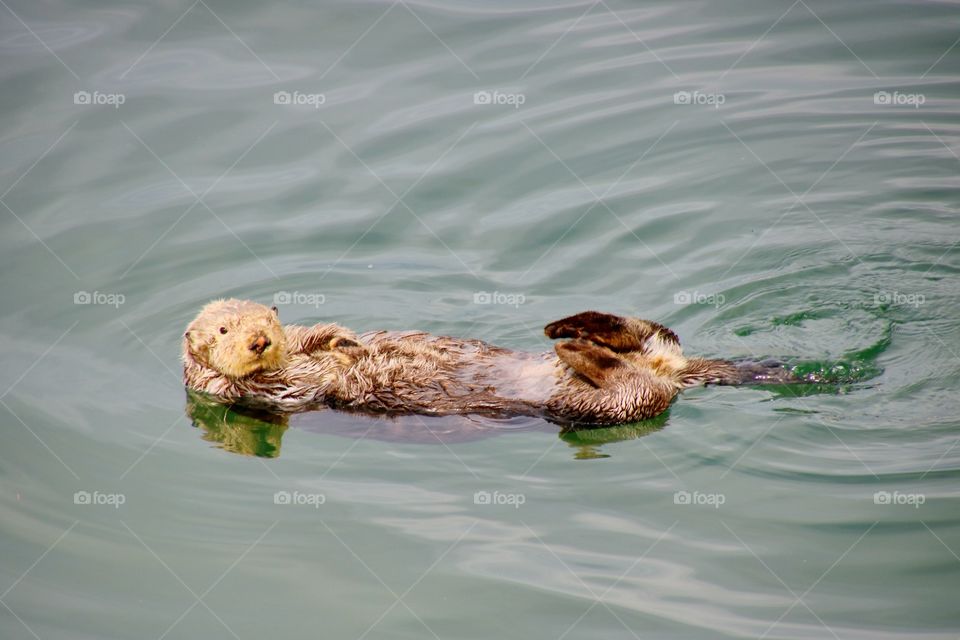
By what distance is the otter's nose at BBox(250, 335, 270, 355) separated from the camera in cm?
627

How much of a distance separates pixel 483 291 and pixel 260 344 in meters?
2.03

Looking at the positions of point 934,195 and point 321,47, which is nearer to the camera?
point 934,195

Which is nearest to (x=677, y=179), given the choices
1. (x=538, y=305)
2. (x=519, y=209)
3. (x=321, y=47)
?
(x=519, y=209)

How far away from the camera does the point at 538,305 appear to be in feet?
25.1

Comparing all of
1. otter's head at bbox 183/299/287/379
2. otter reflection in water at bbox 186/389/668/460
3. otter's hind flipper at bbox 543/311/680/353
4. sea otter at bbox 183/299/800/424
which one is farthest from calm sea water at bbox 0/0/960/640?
otter's hind flipper at bbox 543/311/680/353

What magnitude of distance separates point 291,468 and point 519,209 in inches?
123

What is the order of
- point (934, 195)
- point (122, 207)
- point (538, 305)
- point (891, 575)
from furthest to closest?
point (122, 207) → point (934, 195) → point (538, 305) → point (891, 575)

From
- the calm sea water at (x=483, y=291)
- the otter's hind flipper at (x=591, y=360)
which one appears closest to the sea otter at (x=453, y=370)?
the otter's hind flipper at (x=591, y=360)

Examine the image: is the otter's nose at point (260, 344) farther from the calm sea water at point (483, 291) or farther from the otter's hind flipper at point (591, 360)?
the otter's hind flipper at point (591, 360)

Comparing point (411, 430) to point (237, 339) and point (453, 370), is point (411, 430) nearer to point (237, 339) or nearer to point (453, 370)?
point (453, 370)

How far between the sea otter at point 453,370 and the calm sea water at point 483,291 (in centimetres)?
20

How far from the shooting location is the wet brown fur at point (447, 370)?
6.25 metres

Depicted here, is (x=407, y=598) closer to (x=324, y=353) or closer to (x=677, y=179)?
(x=324, y=353)

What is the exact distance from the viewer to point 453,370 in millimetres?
6453
